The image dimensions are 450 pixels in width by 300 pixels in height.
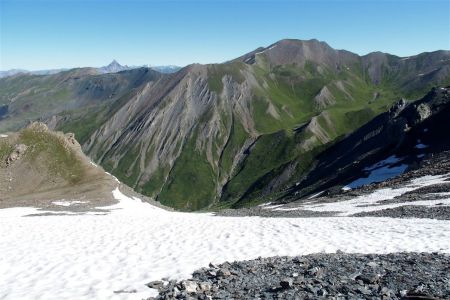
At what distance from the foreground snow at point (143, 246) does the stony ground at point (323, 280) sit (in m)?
1.76

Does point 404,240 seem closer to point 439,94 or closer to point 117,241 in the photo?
point 117,241

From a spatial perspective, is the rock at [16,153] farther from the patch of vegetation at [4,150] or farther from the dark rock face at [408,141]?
the dark rock face at [408,141]

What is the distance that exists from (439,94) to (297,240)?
13187 cm

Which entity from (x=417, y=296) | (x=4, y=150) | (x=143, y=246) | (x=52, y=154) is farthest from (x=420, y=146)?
(x=417, y=296)

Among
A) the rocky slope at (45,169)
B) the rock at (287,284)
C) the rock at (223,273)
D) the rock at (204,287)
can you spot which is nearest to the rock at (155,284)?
the rock at (204,287)

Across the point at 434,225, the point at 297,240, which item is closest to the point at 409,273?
the point at 297,240

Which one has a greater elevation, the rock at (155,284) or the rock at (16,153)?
the rock at (16,153)

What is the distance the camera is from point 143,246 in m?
22.1

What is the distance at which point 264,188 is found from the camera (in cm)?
19112

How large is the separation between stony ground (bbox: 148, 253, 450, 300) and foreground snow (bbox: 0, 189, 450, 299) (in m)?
1.76

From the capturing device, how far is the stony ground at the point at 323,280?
484 inches

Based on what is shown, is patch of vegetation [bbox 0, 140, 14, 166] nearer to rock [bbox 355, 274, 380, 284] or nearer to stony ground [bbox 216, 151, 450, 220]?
stony ground [bbox 216, 151, 450, 220]

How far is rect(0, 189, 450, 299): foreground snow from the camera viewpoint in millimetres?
15633

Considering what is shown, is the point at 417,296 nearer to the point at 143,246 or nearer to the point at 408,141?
the point at 143,246
